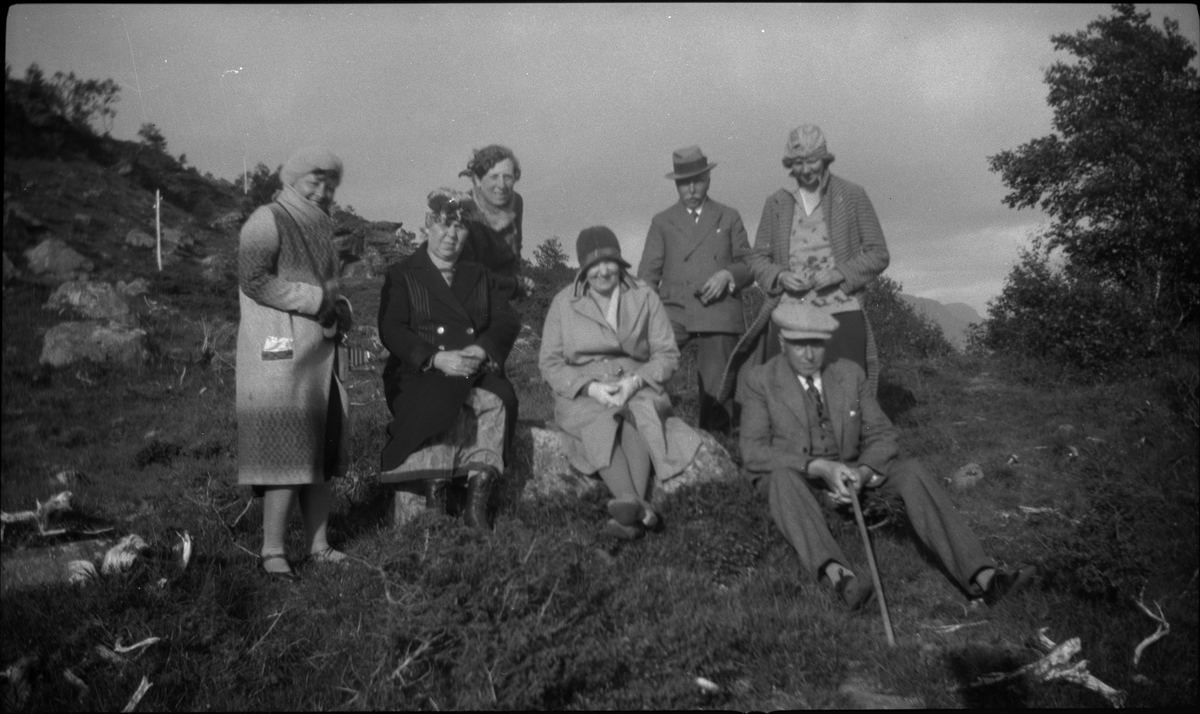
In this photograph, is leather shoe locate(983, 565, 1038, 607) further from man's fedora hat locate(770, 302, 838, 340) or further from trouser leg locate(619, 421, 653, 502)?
trouser leg locate(619, 421, 653, 502)

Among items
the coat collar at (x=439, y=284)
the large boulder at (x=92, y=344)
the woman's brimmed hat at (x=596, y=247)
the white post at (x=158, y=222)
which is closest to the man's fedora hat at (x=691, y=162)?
the woman's brimmed hat at (x=596, y=247)

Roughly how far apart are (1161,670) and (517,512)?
3.42 meters

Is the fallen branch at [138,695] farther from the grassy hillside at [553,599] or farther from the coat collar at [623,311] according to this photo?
the coat collar at [623,311]

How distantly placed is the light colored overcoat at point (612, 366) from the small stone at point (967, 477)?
225 cm

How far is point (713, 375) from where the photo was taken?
20.3ft

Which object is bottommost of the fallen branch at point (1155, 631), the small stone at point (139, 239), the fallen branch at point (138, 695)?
the fallen branch at point (138, 695)

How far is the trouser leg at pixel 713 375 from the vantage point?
6121mm

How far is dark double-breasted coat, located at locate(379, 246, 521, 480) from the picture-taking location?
483 centimetres

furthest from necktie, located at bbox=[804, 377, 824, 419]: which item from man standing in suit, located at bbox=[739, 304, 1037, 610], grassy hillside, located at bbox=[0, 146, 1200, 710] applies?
grassy hillside, located at bbox=[0, 146, 1200, 710]

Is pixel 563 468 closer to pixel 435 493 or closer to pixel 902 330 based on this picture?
pixel 435 493

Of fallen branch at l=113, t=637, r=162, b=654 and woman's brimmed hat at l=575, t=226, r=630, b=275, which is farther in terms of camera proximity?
woman's brimmed hat at l=575, t=226, r=630, b=275

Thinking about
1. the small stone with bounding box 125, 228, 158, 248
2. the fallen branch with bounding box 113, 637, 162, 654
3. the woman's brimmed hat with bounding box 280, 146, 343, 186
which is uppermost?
the woman's brimmed hat with bounding box 280, 146, 343, 186

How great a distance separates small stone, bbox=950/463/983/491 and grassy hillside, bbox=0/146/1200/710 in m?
0.17

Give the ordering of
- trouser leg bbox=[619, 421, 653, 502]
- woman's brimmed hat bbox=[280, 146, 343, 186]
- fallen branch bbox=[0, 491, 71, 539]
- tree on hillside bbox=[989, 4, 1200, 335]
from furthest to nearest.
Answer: tree on hillside bbox=[989, 4, 1200, 335] → trouser leg bbox=[619, 421, 653, 502] → woman's brimmed hat bbox=[280, 146, 343, 186] → fallen branch bbox=[0, 491, 71, 539]
